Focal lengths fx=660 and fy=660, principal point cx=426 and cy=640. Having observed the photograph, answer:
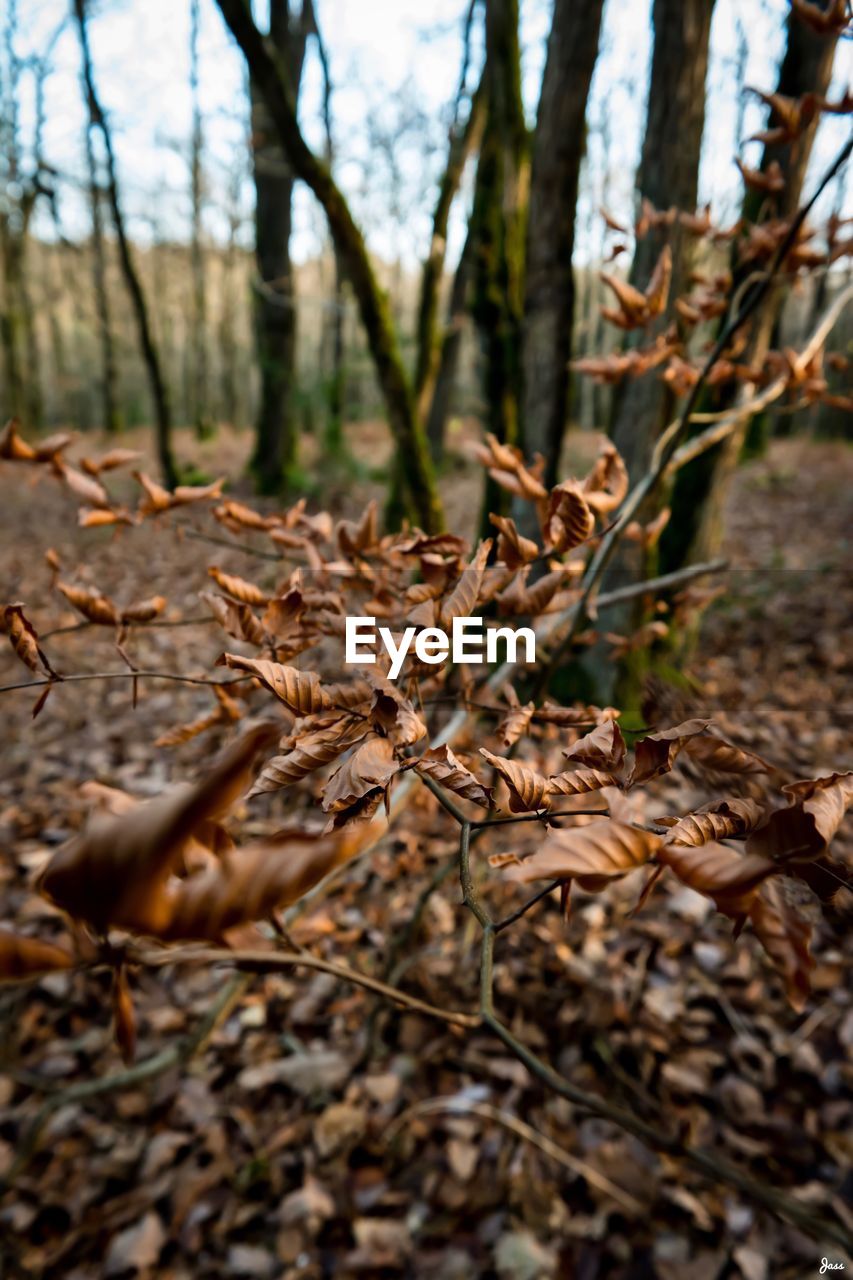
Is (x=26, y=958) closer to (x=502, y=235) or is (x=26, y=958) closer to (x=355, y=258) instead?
(x=355, y=258)

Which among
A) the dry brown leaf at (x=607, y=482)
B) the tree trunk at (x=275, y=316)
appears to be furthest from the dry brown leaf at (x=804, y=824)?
the tree trunk at (x=275, y=316)

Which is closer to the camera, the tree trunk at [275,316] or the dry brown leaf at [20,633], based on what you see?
the dry brown leaf at [20,633]

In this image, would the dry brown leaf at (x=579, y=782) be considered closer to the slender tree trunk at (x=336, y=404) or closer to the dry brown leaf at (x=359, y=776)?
the dry brown leaf at (x=359, y=776)

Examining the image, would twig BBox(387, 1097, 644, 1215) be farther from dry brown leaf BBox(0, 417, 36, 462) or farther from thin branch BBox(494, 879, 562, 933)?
dry brown leaf BBox(0, 417, 36, 462)

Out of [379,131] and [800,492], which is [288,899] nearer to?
[800,492]

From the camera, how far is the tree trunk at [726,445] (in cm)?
319

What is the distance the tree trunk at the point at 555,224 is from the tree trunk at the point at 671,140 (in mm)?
316

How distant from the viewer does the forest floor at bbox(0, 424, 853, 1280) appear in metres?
1.70

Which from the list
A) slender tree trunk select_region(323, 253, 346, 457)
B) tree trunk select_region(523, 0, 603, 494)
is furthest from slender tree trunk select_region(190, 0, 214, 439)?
tree trunk select_region(523, 0, 603, 494)

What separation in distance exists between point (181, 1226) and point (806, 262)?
2833 mm

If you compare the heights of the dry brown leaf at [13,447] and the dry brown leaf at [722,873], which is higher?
the dry brown leaf at [13,447]

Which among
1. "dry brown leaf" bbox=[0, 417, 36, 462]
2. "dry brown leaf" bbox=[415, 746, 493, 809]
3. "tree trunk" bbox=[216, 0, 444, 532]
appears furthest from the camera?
"tree trunk" bbox=[216, 0, 444, 532]

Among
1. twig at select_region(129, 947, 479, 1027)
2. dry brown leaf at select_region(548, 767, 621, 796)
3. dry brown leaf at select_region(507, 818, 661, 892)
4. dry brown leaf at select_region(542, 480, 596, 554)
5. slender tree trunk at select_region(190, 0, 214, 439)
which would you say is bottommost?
twig at select_region(129, 947, 479, 1027)

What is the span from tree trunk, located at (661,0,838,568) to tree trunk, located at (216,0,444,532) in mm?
1447
